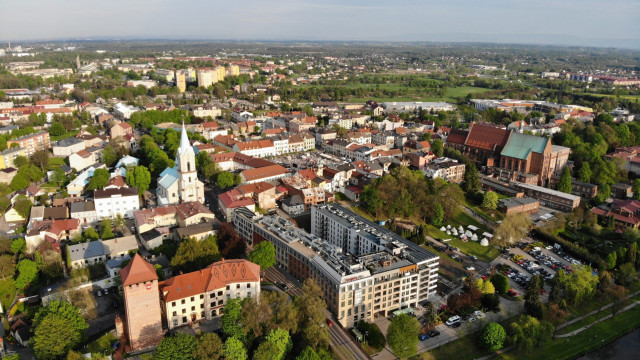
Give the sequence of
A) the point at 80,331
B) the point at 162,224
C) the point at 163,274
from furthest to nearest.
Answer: the point at 162,224 → the point at 163,274 → the point at 80,331

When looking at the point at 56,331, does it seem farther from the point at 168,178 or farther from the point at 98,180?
the point at 98,180

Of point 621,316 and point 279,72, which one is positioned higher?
point 279,72

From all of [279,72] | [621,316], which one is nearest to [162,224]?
[621,316]

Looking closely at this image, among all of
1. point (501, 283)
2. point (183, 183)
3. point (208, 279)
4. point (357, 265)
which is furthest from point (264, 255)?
point (501, 283)

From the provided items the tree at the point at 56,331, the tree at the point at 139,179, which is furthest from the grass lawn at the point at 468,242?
the tree at the point at 56,331

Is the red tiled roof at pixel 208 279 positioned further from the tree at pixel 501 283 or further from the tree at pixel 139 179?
the tree at pixel 139 179

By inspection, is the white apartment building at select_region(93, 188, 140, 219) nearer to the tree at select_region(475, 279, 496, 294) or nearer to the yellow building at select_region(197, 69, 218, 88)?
the tree at select_region(475, 279, 496, 294)

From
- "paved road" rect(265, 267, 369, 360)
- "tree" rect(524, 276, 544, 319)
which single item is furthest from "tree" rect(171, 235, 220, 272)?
→ "tree" rect(524, 276, 544, 319)

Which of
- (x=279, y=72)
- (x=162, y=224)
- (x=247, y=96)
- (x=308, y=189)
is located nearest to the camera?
(x=162, y=224)

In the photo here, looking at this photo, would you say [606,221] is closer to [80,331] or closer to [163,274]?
[163,274]
